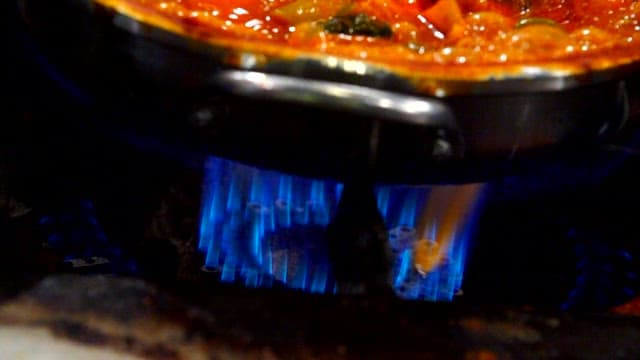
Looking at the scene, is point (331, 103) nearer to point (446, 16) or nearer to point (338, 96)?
point (338, 96)

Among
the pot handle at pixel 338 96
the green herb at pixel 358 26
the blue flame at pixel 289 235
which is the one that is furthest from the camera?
the blue flame at pixel 289 235

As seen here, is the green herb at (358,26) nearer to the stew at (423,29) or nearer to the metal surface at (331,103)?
the stew at (423,29)

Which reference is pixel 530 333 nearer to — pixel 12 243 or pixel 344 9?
pixel 344 9

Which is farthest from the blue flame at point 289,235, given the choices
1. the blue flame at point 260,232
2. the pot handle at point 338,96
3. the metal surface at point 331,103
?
the pot handle at point 338,96

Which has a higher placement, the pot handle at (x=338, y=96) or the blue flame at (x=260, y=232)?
the pot handle at (x=338, y=96)

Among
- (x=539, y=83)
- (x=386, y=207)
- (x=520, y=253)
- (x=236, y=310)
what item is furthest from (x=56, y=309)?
(x=520, y=253)

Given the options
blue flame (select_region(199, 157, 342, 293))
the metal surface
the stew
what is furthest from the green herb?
blue flame (select_region(199, 157, 342, 293))

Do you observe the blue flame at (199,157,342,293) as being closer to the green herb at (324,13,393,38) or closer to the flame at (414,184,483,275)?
the flame at (414,184,483,275)
